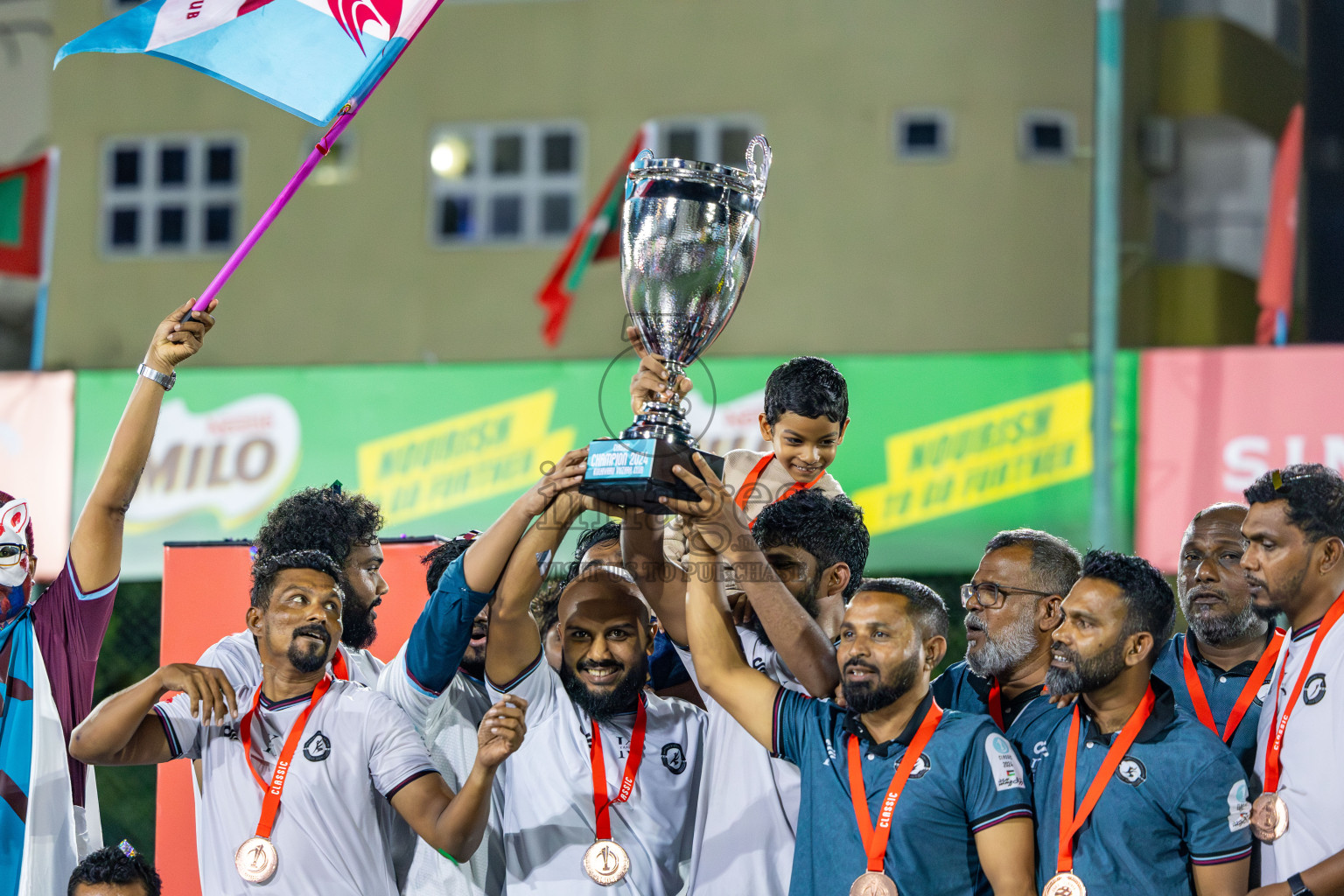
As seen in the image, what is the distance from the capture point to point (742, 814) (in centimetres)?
445

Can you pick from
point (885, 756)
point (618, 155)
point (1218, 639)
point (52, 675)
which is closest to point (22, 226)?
point (618, 155)

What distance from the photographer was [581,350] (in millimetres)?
14656

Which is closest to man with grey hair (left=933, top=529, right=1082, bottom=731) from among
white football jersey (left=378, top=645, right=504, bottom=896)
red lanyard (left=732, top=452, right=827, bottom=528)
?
red lanyard (left=732, top=452, right=827, bottom=528)

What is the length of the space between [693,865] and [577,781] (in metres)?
0.41

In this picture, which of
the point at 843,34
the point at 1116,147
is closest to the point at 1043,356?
the point at 1116,147

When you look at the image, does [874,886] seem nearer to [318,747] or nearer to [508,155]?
[318,747]

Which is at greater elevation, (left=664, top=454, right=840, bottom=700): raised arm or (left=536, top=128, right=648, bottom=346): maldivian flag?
(left=536, top=128, right=648, bottom=346): maldivian flag

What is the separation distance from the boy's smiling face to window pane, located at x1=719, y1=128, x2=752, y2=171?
970 centimetres

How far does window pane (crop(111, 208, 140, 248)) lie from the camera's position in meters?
15.6

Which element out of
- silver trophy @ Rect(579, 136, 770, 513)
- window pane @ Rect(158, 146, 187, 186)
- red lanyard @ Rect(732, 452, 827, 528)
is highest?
window pane @ Rect(158, 146, 187, 186)

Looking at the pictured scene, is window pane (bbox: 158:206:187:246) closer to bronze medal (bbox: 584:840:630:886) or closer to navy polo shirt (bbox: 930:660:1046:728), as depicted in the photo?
navy polo shirt (bbox: 930:660:1046:728)

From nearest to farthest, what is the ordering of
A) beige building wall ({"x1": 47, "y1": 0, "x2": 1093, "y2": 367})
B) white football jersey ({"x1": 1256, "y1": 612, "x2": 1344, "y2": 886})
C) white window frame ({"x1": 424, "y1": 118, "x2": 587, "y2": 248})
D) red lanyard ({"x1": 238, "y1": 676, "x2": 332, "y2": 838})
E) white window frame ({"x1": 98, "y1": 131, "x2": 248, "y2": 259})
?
white football jersey ({"x1": 1256, "y1": 612, "x2": 1344, "y2": 886})
red lanyard ({"x1": 238, "y1": 676, "x2": 332, "y2": 838})
beige building wall ({"x1": 47, "y1": 0, "x2": 1093, "y2": 367})
white window frame ({"x1": 424, "y1": 118, "x2": 587, "y2": 248})
white window frame ({"x1": 98, "y1": 131, "x2": 248, "y2": 259})

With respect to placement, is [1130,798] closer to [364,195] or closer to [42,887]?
[42,887]

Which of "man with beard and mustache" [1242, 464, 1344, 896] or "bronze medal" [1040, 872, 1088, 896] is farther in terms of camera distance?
"man with beard and mustache" [1242, 464, 1344, 896]
